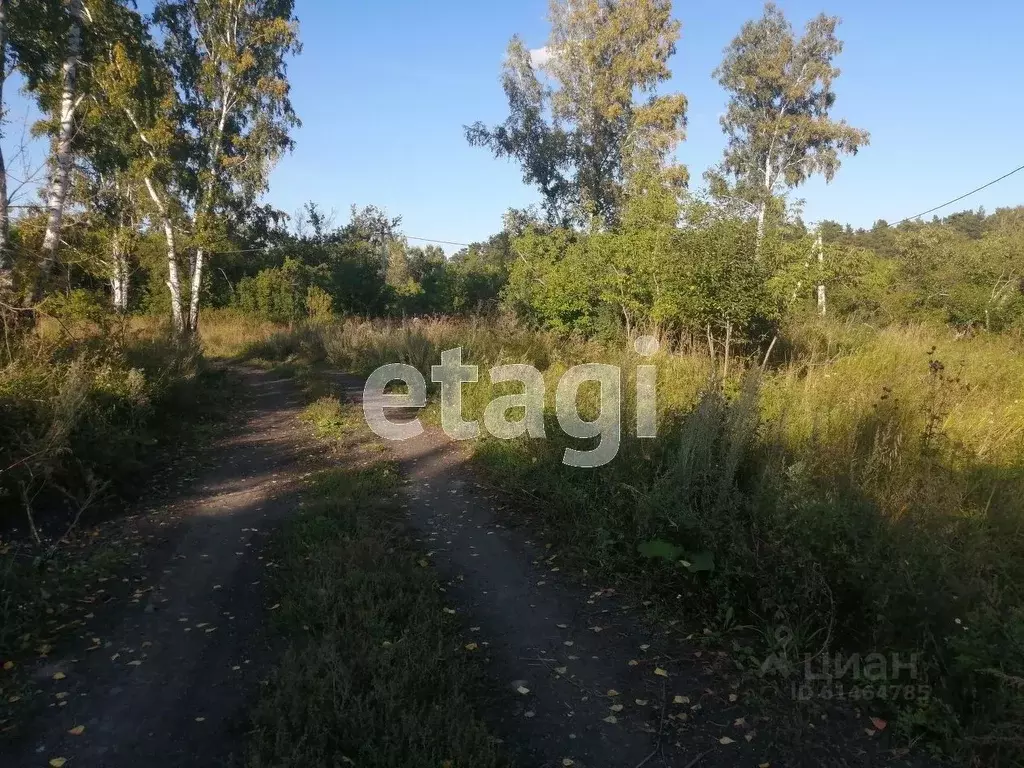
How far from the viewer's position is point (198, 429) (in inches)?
388

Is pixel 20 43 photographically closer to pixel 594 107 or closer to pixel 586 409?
pixel 586 409

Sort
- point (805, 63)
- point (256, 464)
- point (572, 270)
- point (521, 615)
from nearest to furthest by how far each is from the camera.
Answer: point (521, 615)
point (256, 464)
point (572, 270)
point (805, 63)

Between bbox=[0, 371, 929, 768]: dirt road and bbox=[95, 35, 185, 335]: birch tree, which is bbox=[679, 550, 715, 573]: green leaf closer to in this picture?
bbox=[0, 371, 929, 768]: dirt road

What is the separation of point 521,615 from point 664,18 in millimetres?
24755

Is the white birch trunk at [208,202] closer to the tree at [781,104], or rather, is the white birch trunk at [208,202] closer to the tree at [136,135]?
the tree at [136,135]

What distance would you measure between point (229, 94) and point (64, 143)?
13333mm

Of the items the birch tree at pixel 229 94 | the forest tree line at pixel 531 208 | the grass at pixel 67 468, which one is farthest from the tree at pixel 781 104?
the grass at pixel 67 468

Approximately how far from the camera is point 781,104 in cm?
2775

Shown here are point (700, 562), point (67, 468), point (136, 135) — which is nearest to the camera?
point (700, 562)

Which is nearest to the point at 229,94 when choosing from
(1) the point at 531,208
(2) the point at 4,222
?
(1) the point at 531,208

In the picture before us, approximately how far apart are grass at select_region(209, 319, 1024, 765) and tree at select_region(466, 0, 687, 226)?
678 inches

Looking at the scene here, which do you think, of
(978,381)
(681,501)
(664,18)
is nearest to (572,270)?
(978,381)

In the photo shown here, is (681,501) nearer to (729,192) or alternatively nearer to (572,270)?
(729,192)

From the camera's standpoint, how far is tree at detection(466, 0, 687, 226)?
22859 millimetres
